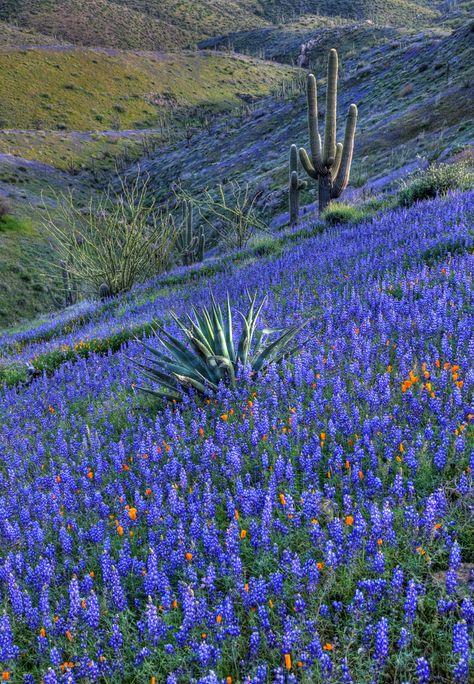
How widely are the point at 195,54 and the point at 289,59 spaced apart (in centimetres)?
1705

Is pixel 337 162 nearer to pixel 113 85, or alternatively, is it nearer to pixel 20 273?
pixel 20 273

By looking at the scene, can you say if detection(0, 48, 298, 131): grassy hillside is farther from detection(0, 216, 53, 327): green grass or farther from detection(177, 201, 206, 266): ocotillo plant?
detection(177, 201, 206, 266): ocotillo plant

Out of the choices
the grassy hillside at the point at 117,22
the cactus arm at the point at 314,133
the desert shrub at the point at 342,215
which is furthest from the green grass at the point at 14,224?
the grassy hillside at the point at 117,22

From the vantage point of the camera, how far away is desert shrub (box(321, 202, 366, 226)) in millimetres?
10938

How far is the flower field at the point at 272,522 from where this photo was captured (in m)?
2.04

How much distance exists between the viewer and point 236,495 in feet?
9.59

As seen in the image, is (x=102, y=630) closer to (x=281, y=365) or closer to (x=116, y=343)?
(x=281, y=365)

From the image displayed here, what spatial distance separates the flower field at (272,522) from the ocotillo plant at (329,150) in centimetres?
952

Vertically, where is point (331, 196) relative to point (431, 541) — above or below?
above

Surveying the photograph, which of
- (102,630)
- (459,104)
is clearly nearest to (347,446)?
(102,630)

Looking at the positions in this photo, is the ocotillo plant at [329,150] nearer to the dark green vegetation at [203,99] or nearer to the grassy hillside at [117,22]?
the dark green vegetation at [203,99]

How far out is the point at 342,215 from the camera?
11.6m

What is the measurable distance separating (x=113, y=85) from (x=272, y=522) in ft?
307

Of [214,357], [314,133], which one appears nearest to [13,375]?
[214,357]
